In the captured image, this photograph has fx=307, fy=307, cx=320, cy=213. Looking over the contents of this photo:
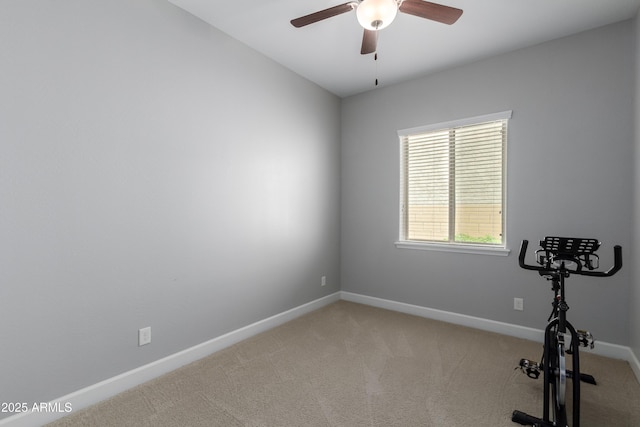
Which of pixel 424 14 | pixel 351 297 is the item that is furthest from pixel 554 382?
pixel 351 297

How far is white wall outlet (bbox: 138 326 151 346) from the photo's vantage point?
2168 mm

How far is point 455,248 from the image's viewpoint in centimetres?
330

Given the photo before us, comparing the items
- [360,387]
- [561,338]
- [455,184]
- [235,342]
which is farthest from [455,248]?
[235,342]

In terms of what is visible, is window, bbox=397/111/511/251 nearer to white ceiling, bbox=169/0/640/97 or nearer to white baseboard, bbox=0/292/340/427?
white ceiling, bbox=169/0/640/97

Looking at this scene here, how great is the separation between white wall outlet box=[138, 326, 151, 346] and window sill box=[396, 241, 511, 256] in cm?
267

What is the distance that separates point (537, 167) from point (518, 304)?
131 centimetres

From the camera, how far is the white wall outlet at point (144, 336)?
2168 millimetres

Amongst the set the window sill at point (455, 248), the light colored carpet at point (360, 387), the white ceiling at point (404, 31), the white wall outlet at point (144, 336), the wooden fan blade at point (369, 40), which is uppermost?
the white ceiling at point (404, 31)

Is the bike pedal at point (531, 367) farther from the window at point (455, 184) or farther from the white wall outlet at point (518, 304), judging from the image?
the window at point (455, 184)

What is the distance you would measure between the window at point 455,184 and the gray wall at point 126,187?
5.07 ft

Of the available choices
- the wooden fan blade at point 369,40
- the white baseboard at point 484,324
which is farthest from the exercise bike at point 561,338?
the wooden fan blade at point 369,40

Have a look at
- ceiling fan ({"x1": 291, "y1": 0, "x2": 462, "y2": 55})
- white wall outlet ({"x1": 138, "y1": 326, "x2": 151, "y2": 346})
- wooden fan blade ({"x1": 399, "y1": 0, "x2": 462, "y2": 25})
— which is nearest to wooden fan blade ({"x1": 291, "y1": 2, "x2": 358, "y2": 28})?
ceiling fan ({"x1": 291, "y1": 0, "x2": 462, "y2": 55})

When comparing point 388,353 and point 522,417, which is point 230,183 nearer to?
point 388,353

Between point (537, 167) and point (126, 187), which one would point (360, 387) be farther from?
point (537, 167)
